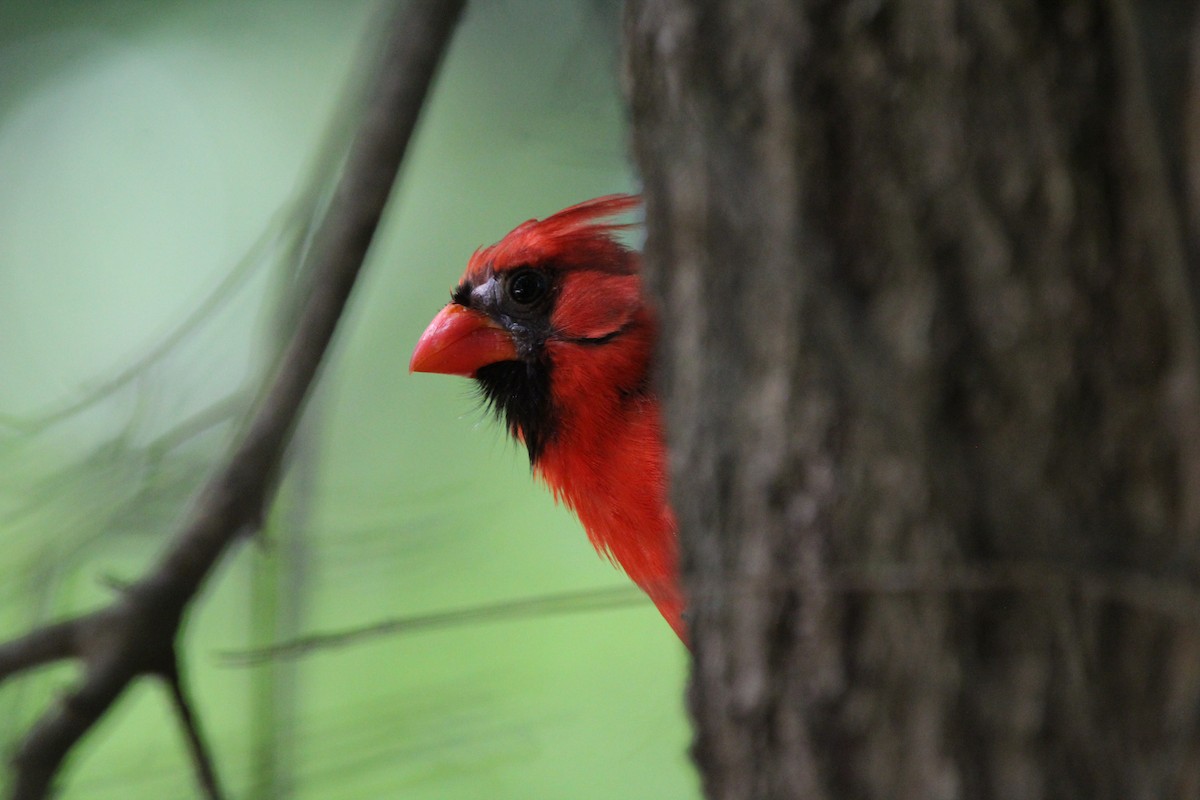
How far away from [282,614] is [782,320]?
1.08m

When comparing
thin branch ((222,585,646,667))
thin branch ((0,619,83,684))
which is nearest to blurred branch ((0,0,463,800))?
thin branch ((0,619,83,684))

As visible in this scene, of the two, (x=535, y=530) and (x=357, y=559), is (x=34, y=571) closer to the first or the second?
(x=357, y=559)

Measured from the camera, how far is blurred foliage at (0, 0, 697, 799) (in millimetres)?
1622

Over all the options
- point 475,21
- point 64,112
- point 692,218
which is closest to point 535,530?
point 475,21

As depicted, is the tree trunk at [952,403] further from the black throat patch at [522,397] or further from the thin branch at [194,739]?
the black throat patch at [522,397]

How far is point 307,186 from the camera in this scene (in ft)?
5.41

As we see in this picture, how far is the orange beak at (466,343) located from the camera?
2.29m

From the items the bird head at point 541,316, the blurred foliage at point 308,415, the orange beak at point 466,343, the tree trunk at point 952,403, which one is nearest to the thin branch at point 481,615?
the tree trunk at point 952,403

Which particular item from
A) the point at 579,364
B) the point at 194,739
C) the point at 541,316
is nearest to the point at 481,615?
the point at 194,739

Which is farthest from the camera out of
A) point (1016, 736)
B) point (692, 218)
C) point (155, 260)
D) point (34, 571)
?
point (155, 260)

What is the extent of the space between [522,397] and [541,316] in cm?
17

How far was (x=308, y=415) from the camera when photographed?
6.21 ft

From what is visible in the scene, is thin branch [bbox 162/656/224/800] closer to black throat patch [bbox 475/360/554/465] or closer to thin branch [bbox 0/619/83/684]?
thin branch [bbox 0/619/83/684]

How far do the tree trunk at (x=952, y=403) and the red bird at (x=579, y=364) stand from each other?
112 cm
